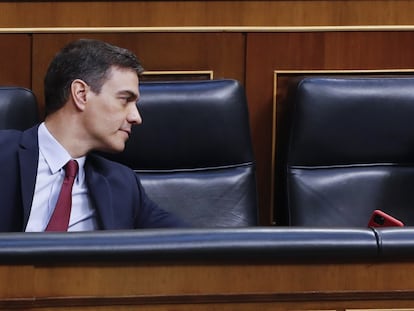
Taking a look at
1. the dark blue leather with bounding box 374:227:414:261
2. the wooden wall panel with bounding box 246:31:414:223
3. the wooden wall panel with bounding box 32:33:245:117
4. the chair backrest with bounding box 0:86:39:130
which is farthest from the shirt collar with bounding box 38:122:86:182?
the dark blue leather with bounding box 374:227:414:261

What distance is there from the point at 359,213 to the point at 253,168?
157 mm

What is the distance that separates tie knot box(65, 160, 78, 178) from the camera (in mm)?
1067

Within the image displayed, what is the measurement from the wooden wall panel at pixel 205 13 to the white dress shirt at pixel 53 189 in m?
0.30

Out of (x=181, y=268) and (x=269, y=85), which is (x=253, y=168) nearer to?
(x=269, y=85)

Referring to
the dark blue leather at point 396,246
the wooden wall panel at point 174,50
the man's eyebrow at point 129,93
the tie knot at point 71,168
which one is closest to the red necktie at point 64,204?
the tie knot at point 71,168

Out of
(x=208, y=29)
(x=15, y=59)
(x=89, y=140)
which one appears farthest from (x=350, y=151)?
(x=15, y=59)

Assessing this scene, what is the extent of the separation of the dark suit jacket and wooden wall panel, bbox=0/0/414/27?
0.99 feet

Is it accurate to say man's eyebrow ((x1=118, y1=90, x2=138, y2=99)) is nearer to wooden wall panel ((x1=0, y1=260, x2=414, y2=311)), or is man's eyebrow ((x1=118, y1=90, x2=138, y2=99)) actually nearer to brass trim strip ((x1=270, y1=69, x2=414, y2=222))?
brass trim strip ((x1=270, y1=69, x2=414, y2=222))

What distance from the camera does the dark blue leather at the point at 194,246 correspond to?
674 mm

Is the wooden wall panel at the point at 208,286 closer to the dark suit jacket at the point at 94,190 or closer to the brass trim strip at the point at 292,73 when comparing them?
the dark suit jacket at the point at 94,190

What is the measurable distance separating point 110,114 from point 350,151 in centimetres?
35

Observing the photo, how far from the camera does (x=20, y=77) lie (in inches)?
51.6

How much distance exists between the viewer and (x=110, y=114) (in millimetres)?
1098

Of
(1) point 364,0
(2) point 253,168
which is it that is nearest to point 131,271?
(2) point 253,168
